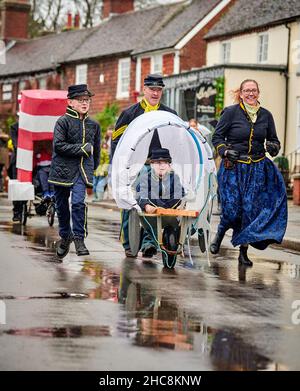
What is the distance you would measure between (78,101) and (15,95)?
47.3 meters

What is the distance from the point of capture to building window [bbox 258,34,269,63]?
3678 cm

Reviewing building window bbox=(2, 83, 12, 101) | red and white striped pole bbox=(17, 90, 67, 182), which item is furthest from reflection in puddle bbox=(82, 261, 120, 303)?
building window bbox=(2, 83, 12, 101)

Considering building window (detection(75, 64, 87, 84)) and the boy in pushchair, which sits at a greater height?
building window (detection(75, 64, 87, 84))

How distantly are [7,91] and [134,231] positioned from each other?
49.1 meters

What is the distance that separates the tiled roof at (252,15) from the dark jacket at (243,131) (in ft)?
70.8

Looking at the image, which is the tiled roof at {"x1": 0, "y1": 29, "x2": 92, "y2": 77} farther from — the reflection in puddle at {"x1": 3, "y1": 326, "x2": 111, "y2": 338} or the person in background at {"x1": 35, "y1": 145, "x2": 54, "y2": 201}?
the reflection in puddle at {"x1": 3, "y1": 326, "x2": 111, "y2": 338}

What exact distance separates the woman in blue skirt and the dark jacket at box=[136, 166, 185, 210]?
583 millimetres

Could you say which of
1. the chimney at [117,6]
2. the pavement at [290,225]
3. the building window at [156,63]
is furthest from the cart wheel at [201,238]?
the chimney at [117,6]

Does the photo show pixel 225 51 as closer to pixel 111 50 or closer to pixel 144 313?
pixel 111 50

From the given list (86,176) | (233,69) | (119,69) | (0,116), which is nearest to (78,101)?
(86,176)

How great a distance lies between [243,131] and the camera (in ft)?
42.5

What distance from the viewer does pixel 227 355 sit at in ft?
23.4

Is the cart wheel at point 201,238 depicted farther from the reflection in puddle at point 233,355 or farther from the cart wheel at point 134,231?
the reflection in puddle at point 233,355

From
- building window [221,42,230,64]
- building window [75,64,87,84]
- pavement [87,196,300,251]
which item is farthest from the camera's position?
building window [75,64,87,84]
